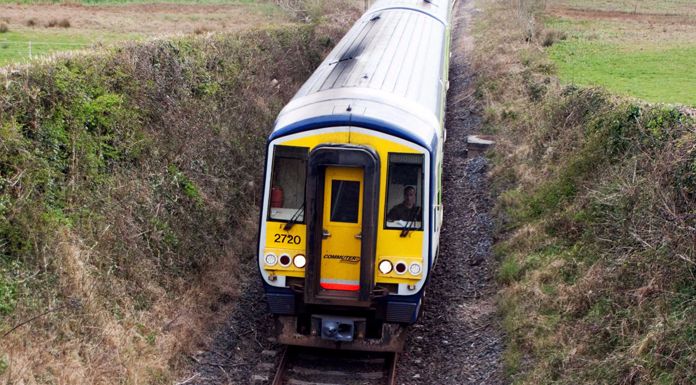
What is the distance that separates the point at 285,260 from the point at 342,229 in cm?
82

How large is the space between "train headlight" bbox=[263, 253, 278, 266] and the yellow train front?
0.04 feet

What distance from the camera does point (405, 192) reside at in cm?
816

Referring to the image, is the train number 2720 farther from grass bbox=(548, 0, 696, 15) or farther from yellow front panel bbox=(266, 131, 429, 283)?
grass bbox=(548, 0, 696, 15)

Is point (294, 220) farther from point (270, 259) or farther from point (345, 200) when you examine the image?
point (345, 200)

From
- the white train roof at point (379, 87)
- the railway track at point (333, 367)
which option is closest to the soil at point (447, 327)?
the railway track at point (333, 367)

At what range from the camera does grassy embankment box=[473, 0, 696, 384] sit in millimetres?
7309

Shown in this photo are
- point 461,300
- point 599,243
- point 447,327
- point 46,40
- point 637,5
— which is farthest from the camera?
point 637,5

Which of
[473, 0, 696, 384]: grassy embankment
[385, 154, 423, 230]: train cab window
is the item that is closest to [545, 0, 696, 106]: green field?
[473, 0, 696, 384]: grassy embankment

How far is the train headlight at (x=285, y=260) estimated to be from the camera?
8281mm

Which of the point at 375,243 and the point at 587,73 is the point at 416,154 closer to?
the point at 375,243

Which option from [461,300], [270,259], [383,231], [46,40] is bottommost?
[461,300]

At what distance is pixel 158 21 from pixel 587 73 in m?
13.5

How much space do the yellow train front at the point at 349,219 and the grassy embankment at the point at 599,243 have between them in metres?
1.80

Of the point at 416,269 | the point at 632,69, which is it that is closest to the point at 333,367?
the point at 416,269
